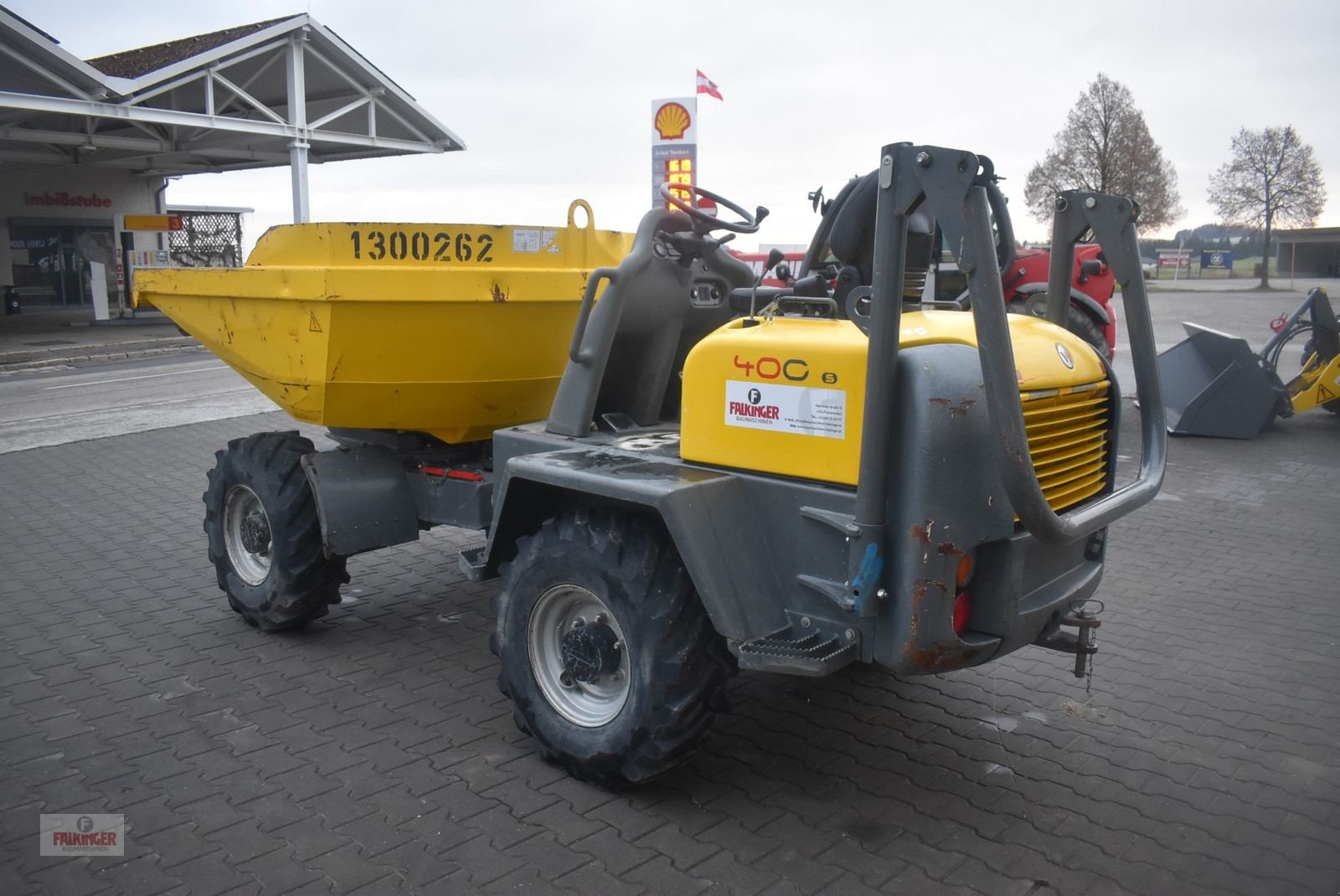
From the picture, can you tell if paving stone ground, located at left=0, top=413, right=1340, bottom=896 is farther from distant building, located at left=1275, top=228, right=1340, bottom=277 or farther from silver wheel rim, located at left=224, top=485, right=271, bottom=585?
distant building, located at left=1275, top=228, right=1340, bottom=277

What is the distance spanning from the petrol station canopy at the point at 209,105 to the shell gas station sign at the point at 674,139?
44.1 ft

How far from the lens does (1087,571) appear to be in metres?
4.02

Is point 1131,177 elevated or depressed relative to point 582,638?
elevated

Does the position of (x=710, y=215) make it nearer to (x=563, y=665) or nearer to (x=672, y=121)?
(x=563, y=665)

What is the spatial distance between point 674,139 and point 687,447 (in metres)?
9.58

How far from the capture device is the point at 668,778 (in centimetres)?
408

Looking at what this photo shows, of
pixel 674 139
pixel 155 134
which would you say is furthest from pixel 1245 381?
pixel 155 134

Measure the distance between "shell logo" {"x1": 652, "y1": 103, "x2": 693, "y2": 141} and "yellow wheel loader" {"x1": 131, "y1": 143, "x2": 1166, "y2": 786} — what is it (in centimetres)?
755

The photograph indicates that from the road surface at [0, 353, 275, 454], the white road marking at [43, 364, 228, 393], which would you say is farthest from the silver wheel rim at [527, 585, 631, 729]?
the white road marking at [43, 364, 228, 393]

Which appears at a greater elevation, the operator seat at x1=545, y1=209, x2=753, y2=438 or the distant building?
the distant building

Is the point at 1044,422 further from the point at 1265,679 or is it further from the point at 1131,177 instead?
the point at 1131,177

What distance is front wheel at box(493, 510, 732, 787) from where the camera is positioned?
3699mm

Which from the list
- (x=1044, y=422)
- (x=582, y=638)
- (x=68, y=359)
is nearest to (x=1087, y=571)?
(x=1044, y=422)

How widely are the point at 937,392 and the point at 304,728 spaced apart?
290cm
